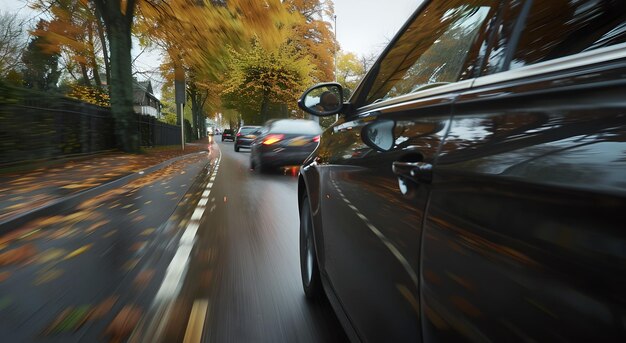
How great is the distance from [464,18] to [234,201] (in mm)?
6826

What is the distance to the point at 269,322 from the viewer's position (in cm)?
292

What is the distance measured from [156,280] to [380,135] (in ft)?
8.31

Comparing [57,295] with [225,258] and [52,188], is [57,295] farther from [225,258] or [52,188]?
[52,188]

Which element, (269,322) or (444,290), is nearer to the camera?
(444,290)

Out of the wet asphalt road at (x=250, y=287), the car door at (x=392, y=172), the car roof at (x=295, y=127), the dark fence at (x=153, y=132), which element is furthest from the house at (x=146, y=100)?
the car door at (x=392, y=172)

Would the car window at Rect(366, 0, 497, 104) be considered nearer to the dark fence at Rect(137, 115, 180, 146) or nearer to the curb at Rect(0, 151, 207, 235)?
the curb at Rect(0, 151, 207, 235)

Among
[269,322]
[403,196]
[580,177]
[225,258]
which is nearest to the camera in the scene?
[580,177]

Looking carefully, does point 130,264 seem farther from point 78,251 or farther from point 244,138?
point 244,138

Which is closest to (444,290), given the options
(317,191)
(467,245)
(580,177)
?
(467,245)

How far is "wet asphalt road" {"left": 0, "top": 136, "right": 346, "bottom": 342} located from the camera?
281 cm

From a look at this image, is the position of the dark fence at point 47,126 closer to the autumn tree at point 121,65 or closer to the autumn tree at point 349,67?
the autumn tree at point 121,65

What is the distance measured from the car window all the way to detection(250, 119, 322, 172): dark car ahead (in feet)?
31.8

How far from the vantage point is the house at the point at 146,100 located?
6398 centimetres

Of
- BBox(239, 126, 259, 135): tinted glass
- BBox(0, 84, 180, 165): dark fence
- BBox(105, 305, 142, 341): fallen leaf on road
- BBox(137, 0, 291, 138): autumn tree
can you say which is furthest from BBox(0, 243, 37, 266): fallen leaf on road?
BBox(239, 126, 259, 135): tinted glass
